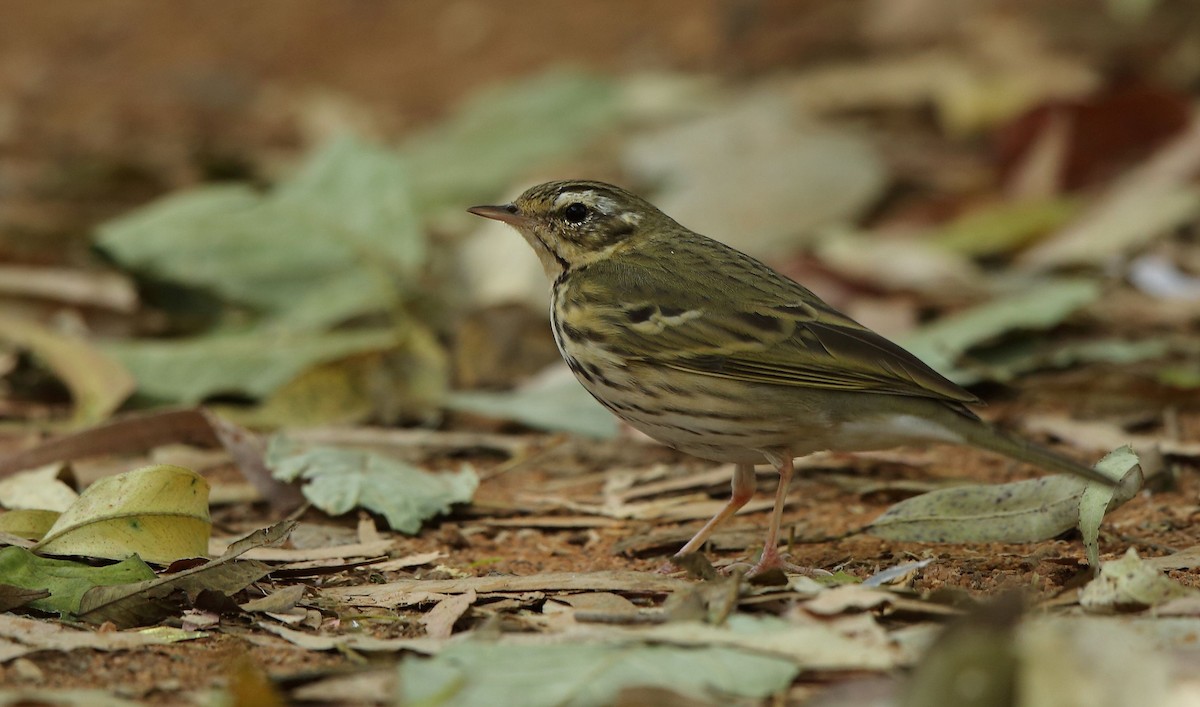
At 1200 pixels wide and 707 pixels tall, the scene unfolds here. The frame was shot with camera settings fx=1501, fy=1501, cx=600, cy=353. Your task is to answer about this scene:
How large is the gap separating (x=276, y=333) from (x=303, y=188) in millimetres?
973

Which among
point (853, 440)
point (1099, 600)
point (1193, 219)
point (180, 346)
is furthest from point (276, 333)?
point (1193, 219)

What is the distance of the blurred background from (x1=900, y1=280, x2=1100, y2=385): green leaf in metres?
0.03

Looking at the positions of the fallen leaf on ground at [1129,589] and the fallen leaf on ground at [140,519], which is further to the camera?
the fallen leaf on ground at [140,519]

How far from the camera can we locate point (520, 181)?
10.1 metres

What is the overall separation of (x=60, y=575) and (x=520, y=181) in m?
6.16

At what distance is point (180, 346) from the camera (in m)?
7.23

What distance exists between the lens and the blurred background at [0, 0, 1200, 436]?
7055 mm

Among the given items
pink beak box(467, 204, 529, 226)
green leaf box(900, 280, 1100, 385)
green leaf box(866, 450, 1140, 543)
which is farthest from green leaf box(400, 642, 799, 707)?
green leaf box(900, 280, 1100, 385)

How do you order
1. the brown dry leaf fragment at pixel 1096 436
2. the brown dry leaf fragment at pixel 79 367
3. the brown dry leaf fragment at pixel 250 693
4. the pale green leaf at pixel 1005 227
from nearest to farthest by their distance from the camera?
the brown dry leaf fragment at pixel 250 693
the brown dry leaf fragment at pixel 1096 436
the brown dry leaf fragment at pixel 79 367
the pale green leaf at pixel 1005 227

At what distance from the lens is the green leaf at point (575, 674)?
3.23 meters

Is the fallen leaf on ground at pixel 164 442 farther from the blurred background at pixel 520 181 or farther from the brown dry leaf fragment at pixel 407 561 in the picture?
the brown dry leaf fragment at pixel 407 561

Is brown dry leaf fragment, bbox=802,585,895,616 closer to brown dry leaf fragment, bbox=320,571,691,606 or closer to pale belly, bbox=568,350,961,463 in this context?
brown dry leaf fragment, bbox=320,571,691,606

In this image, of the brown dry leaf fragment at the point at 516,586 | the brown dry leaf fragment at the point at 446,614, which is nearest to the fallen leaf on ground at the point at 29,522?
the brown dry leaf fragment at the point at 516,586

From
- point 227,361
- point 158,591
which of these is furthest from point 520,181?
point 158,591
